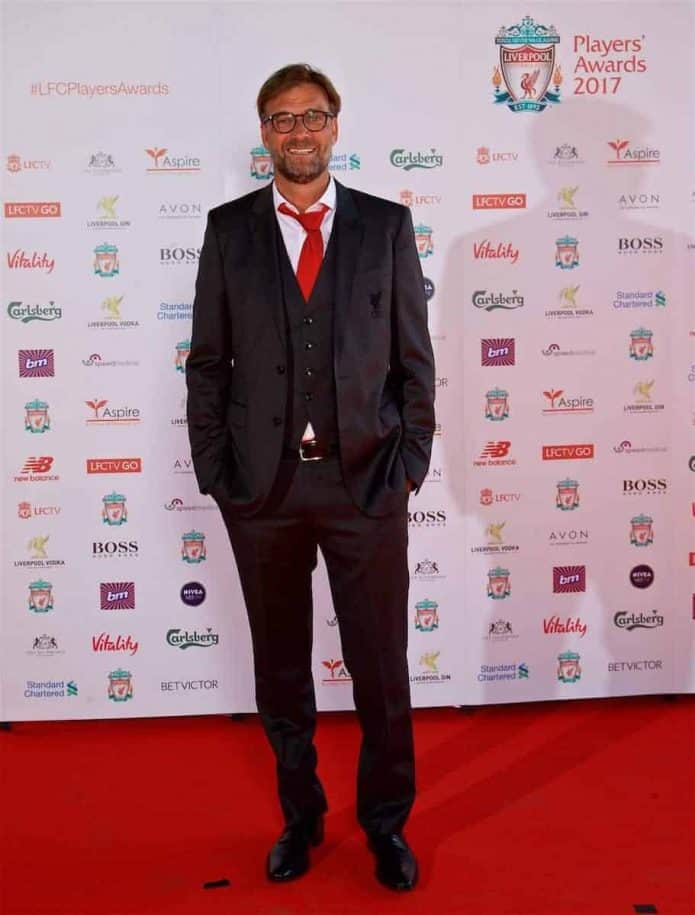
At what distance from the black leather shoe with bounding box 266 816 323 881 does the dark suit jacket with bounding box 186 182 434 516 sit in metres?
0.89

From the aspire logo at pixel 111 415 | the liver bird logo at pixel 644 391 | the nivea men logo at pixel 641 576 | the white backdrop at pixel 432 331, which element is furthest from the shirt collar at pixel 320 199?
the nivea men logo at pixel 641 576

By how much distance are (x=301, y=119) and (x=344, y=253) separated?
1.13ft

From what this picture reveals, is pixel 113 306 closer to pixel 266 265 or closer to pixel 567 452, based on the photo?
pixel 266 265

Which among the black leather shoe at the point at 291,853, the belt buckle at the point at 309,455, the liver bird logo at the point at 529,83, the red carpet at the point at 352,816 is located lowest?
the red carpet at the point at 352,816

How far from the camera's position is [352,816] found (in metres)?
2.75

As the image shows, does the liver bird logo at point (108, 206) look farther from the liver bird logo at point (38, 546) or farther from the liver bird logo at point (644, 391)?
the liver bird logo at point (644, 391)

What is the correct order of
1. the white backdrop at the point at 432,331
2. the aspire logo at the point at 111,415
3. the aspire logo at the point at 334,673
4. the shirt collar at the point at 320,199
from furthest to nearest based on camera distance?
1. the aspire logo at the point at 334,673
2. the aspire logo at the point at 111,415
3. the white backdrop at the point at 432,331
4. the shirt collar at the point at 320,199

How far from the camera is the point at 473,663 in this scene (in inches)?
140

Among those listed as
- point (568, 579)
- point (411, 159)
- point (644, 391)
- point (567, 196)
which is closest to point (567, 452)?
point (644, 391)

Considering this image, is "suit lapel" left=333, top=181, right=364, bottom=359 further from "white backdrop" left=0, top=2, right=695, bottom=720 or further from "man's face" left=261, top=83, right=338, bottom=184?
"white backdrop" left=0, top=2, right=695, bottom=720

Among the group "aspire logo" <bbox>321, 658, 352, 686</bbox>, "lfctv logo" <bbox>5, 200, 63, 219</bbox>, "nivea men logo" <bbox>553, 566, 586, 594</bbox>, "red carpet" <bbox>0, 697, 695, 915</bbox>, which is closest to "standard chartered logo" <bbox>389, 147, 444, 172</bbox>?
"lfctv logo" <bbox>5, 200, 63, 219</bbox>

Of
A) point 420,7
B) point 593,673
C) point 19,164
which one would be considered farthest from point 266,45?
point 593,673

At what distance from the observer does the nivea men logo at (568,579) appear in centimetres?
355

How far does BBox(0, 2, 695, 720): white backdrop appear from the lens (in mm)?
3318
